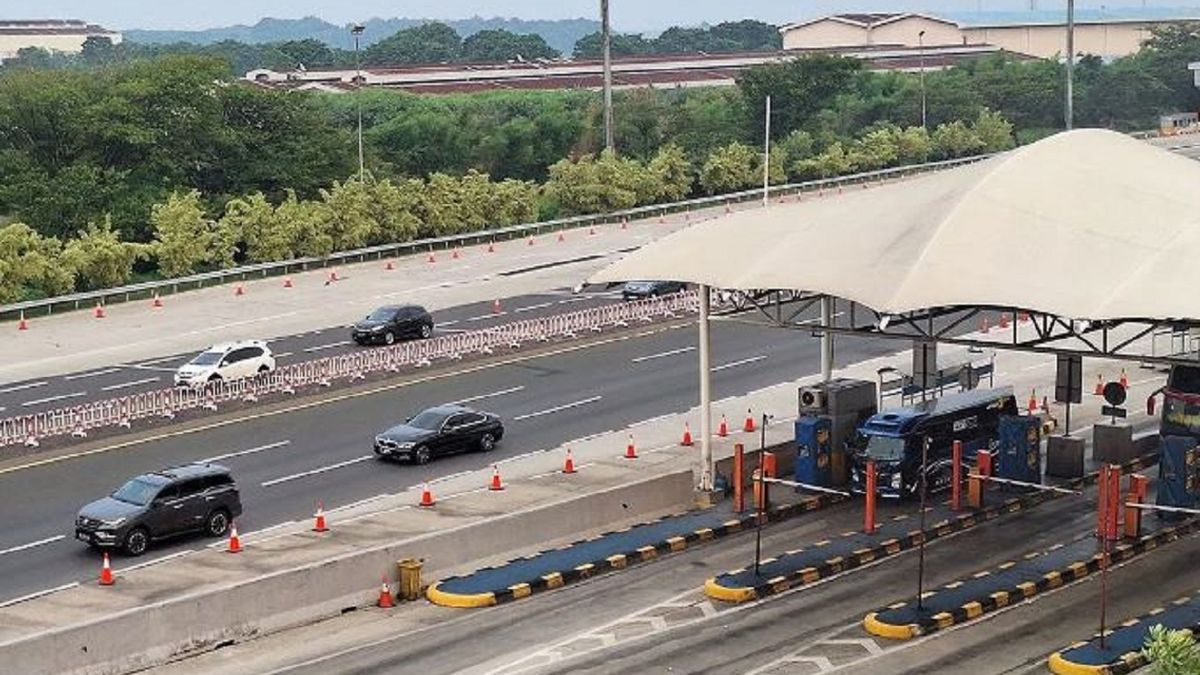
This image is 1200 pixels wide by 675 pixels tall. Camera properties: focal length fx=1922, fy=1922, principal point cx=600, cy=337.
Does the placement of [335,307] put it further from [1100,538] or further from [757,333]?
[1100,538]

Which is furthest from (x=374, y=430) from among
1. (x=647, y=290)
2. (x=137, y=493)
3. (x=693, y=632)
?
(x=647, y=290)

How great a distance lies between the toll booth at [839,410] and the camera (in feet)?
133

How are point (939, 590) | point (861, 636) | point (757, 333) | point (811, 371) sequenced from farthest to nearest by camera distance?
1. point (757, 333)
2. point (811, 371)
3. point (939, 590)
4. point (861, 636)

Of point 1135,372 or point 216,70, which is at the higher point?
point 216,70

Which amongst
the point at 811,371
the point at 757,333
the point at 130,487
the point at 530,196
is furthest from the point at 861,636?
the point at 530,196

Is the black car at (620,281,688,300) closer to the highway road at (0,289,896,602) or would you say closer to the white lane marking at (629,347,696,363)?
the highway road at (0,289,896,602)

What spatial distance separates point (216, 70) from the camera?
96.4 meters

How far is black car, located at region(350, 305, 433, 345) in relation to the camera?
196 feet

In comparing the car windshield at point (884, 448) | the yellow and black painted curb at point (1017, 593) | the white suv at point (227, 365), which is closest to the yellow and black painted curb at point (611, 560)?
the car windshield at point (884, 448)

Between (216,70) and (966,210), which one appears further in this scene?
(216,70)

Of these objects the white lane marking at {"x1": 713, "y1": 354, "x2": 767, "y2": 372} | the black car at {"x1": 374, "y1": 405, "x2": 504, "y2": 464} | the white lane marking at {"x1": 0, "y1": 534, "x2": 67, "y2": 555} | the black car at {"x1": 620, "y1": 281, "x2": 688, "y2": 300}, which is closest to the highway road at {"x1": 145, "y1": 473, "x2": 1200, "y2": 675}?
the white lane marking at {"x1": 0, "y1": 534, "x2": 67, "y2": 555}

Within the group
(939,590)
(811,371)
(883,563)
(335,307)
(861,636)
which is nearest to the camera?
(861,636)

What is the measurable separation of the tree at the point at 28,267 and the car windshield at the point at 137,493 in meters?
31.3

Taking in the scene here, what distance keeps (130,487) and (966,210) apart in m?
16.9
